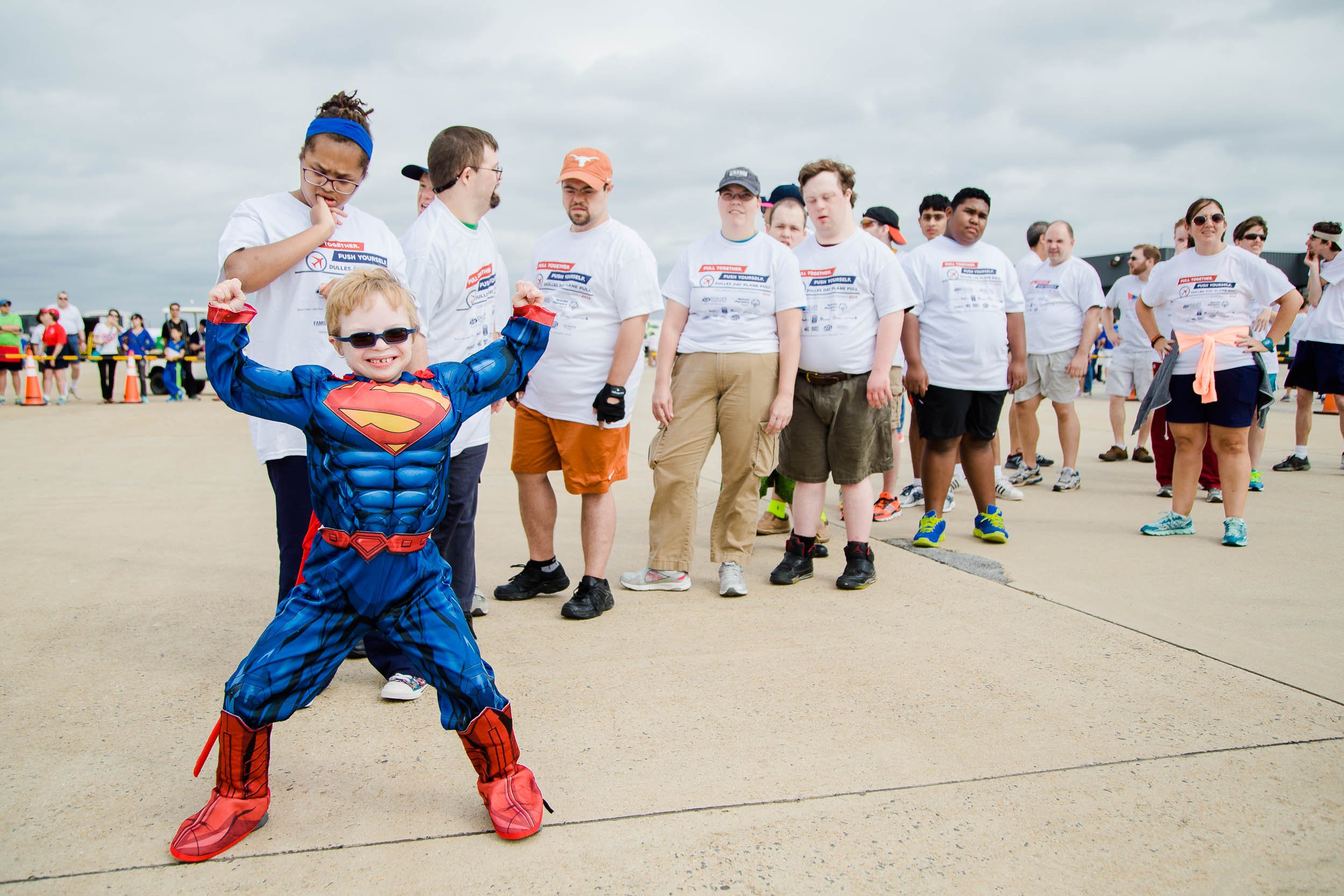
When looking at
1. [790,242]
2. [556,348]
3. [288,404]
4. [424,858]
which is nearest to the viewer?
[424,858]

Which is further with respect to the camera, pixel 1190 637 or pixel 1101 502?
pixel 1101 502

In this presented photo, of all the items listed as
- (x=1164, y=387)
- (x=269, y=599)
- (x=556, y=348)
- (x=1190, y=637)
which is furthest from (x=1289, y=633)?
(x=269, y=599)

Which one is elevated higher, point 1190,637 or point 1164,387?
point 1164,387

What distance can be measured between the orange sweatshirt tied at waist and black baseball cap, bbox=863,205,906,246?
263cm

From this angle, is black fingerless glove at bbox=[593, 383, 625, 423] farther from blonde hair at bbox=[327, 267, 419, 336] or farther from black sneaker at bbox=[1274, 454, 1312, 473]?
black sneaker at bbox=[1274, 454, 1312, 473]

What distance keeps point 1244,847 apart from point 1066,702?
85 centimetres

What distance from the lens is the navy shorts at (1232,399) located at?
5.23 meters

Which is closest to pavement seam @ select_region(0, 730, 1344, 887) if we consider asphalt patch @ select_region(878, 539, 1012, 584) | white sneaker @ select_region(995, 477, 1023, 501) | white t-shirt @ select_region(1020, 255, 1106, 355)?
asphalt patch @ select_region(878, 539, 1012, 584)

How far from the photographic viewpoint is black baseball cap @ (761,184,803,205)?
555 cm

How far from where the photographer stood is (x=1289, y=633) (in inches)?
141

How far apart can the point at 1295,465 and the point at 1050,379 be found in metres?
2.48

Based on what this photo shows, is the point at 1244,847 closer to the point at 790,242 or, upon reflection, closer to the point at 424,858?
the point at 424,858

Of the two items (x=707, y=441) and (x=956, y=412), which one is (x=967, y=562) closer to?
(x=956, y=412)

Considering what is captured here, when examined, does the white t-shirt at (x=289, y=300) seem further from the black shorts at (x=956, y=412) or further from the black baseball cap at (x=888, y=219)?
the black baseball cap at (x=888, y=219)
